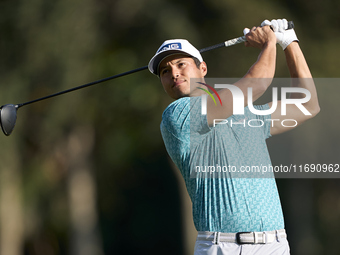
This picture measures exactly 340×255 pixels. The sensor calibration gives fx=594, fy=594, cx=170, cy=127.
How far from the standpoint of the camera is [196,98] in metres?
2.93

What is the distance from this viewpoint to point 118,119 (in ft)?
29.4

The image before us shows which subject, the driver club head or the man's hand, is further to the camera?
the driver club head

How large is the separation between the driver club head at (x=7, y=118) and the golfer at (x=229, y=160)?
1980 millimetres

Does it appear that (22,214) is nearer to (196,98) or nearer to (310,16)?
(310,16)

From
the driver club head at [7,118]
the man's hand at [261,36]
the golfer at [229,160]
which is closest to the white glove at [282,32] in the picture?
the golfer at [229,160]

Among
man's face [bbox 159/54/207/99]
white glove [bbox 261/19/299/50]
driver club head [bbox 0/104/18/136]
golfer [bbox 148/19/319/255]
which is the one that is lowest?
golfer [bbox 148/19/319/255]

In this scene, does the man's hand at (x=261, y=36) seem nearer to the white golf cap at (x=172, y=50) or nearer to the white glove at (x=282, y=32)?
the white glove at (x=282, y=32)

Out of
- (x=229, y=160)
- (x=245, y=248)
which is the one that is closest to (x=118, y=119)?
(x=229, y=160)

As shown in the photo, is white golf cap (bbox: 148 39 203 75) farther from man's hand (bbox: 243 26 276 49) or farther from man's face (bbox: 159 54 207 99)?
man's hand (bbox: 243 26 276 49)

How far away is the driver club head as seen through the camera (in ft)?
15.3

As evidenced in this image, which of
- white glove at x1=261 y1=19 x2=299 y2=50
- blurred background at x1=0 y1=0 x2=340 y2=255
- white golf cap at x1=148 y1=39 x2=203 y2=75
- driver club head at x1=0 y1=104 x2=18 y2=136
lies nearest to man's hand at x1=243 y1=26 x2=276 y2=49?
white glove at x1=261 y1=19 x2=299 y2=50

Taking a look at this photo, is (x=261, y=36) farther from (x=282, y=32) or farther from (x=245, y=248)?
(x=245, y=248)

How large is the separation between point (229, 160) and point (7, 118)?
2463 millimetres

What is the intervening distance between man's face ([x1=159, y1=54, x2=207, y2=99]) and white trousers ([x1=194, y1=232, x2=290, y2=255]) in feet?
2.69
